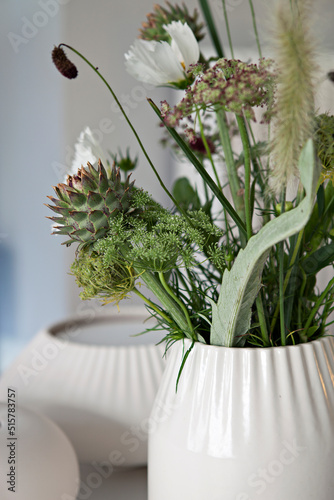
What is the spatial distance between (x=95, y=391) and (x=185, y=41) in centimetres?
23

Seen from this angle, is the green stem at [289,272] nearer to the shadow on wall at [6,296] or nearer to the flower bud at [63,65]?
the flower bud at [63,65]

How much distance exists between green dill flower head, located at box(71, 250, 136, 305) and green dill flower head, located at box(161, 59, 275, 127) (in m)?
0.08

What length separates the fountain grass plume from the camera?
0.18m

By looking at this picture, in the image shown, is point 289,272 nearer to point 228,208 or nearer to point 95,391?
point 228,208

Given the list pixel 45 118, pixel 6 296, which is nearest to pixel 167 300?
pixel 45 118

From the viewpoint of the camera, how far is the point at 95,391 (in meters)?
0.35

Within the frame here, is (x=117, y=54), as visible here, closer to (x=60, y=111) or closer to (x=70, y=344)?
(x=60, y=111)

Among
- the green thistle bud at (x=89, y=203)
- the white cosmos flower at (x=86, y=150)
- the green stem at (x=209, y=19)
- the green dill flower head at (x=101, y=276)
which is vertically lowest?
the green dill flower head at (x=101, y=276)

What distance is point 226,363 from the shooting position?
24 cm

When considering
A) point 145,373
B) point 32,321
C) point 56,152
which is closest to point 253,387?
point 145,373

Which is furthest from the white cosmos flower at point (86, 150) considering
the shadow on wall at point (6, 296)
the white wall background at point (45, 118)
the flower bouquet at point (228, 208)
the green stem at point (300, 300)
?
the shadow on wall at point (6, 296)

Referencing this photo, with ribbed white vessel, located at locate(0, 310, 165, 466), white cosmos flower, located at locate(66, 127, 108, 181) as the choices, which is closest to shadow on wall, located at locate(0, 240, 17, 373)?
ribbed white vessel, located at locate(0, 310, 165, 466)

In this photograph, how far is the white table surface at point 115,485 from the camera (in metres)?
0.34

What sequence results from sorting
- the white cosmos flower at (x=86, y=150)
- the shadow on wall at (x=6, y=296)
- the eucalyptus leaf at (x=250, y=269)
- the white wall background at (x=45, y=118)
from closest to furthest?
the eucalyptus leaf at (x=250, y=269), the white cosmos flower at (x=86, y=150), the white wall background at (x=45, y=118), the shadow on wall at (x=6, y=296)
